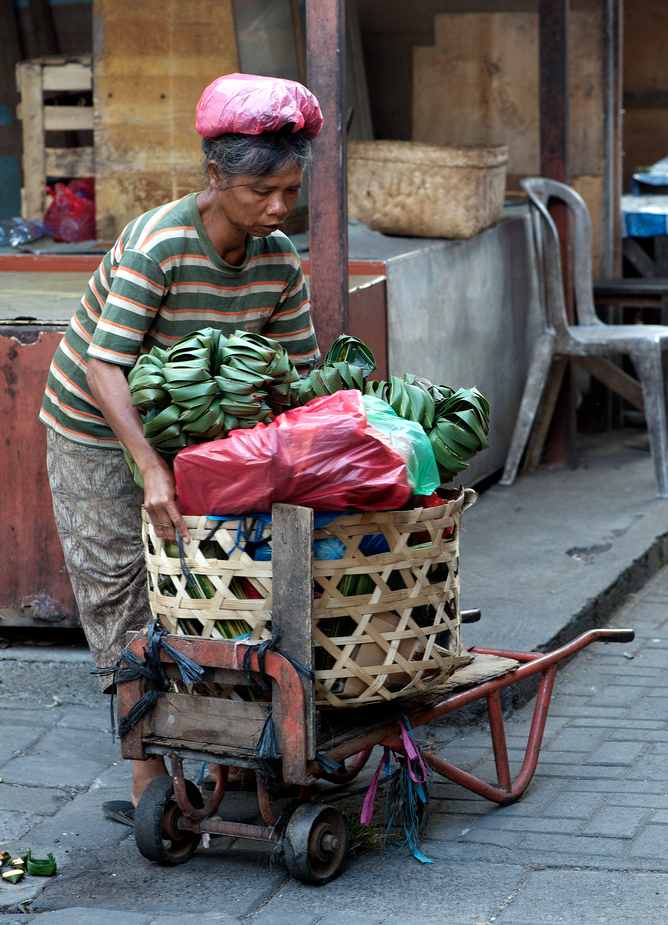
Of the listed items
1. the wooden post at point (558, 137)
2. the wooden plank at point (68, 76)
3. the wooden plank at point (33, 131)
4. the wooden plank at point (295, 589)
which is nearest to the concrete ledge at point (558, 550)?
the wooden post at point (558, 137)

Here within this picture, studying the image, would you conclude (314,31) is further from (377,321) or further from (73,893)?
(73,893)

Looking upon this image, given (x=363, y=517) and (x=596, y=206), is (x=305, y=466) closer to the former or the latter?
(x=363, y=517)

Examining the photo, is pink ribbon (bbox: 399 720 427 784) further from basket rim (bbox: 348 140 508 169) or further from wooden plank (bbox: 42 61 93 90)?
wooden plank (bbox: 42 61 93 90)

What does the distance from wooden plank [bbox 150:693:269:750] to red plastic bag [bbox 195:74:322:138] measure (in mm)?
1206

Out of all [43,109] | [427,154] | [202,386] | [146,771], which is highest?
[43,109]

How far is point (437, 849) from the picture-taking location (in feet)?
8.99

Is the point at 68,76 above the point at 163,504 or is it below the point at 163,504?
above

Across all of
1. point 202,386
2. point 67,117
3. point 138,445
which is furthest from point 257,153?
point 67,117

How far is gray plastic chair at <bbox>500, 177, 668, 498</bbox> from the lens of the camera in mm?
5770

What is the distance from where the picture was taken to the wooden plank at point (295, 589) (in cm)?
231

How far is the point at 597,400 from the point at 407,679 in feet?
17.1

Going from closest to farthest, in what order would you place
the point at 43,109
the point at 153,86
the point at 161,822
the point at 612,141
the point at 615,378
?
the point at 161,822 < the point at 153,86 < the point at 43,109 < the point at 615,378 < the point at 612,141

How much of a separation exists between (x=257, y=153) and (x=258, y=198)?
0.32 feet

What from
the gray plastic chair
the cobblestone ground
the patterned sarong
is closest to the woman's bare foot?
the cobblestone ground
